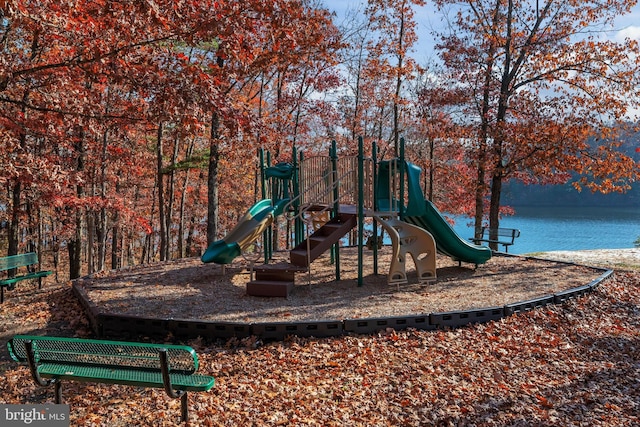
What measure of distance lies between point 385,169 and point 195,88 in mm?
4372

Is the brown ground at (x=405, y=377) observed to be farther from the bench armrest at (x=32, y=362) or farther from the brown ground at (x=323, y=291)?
the bench armrest at (x=32, y=362)

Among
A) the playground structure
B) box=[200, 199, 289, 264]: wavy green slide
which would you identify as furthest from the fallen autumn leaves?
box=[200, 199, 289, 264]: wavy green slide

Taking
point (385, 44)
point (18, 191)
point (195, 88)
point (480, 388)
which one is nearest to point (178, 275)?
point (195, 88)

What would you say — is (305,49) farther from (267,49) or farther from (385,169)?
(385,169)

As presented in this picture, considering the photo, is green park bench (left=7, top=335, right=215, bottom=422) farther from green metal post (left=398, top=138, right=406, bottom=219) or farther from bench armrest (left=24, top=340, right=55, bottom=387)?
green metal post (left=398, top=138, right=406, bottom=219)

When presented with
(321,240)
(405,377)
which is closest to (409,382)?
(405,377)

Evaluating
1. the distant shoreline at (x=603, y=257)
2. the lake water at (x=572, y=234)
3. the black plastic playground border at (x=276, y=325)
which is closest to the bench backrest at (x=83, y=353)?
the black plastic playground border at (x=276, y=325)

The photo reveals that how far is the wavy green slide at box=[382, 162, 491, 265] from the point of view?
8.76 meters

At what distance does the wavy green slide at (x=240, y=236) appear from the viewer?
28.2 feet

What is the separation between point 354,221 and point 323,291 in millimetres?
1542

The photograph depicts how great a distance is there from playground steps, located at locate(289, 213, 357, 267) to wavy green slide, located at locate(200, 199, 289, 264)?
980 millimetres

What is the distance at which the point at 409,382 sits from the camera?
4.45 meters

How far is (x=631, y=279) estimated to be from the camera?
9.24m

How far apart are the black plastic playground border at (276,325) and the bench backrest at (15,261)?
378 cm
